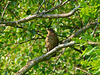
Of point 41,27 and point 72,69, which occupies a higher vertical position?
point 41,27

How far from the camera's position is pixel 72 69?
2.98 meters

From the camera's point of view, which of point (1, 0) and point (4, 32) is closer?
point (4, 32)

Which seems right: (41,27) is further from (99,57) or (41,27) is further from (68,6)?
(99,57)

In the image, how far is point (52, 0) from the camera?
3000 millimetres

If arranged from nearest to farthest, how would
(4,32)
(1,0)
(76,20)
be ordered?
1. (4,32)
2. (1,0)
3. (76,20)

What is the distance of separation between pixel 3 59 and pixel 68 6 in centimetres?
153

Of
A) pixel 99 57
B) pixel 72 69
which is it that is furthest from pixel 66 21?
pixel 99 57

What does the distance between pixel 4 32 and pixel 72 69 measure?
1.37 metres

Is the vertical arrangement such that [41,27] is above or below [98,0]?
below

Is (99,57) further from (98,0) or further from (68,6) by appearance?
(68,6)

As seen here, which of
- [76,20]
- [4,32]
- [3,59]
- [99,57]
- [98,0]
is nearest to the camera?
[99,57]

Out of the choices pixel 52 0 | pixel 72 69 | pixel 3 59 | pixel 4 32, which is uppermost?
pixel 52 0

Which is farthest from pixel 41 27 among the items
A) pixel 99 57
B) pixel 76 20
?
pixel 99 57

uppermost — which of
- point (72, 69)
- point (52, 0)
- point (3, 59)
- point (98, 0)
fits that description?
point (52, 0)
